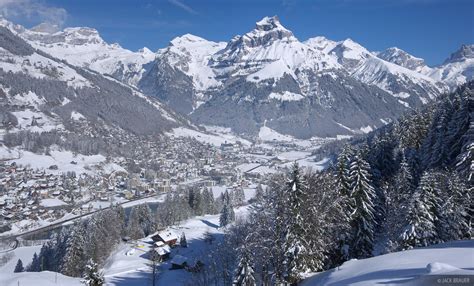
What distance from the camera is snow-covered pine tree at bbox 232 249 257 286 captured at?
111ft

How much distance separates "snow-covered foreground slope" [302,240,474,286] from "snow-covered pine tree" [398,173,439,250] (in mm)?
6495

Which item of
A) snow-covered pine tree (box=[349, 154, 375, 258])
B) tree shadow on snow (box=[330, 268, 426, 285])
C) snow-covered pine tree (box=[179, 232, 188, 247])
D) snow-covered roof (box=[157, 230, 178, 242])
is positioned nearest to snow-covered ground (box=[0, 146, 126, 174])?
snow-covered roof (box=[157, 230, 178, 242])

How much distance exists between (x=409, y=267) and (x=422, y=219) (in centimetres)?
1392

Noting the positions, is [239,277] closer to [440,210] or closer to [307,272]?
[307,272]

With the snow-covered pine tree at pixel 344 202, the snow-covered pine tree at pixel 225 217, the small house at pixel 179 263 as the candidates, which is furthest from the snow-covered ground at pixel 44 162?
the snow-covered pine tree at pixel 344 202

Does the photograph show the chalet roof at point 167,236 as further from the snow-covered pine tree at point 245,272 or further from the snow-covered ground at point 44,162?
the snow-covered ground at point 44,162

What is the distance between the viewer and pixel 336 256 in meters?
38.7

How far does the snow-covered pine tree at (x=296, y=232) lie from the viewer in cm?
3112

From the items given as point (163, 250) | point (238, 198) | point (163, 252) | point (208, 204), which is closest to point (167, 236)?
point (163, 250)

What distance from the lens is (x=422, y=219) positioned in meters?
34.3

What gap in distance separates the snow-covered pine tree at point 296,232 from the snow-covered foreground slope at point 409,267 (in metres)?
2.17

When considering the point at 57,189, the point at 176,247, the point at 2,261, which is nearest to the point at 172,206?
the point at 176,247

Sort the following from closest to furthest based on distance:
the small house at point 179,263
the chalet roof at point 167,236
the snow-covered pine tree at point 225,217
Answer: the small house at point 179,263 < the chalet roof at point 167,236 < the snow-covered pine tree at point 225,217

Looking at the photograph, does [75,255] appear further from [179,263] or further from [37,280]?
[37,280]
